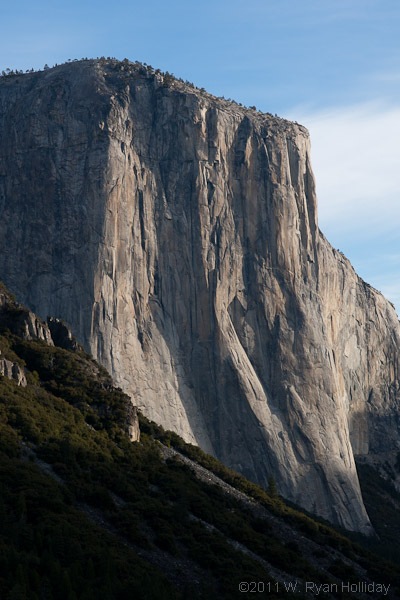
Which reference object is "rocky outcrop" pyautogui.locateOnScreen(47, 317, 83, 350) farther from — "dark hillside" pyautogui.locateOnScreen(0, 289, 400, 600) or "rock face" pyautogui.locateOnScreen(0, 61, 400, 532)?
"rock face" pyautogui.locateOnScreen(0, 61, 400, 532)

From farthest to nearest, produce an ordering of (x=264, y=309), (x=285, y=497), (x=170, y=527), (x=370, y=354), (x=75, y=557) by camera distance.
Result: (x=370, y=354)
(x=264, y=309)
(x=285, y=497)
(x=170, y=527)
(x=75, y=557)

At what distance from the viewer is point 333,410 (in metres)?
114

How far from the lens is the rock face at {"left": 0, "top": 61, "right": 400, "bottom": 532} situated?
332ft

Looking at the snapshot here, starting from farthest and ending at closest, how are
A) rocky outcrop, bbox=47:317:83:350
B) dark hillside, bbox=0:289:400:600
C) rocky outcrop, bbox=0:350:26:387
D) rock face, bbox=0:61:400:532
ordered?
rock face, bbox=0:61:400:532, rocky outcrop, bbox=47:317:83:350, rocky outcrop, bbox=0:350:26:387, dark hillside, bbox=0:289:400:600

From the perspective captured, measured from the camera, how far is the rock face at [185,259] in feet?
332

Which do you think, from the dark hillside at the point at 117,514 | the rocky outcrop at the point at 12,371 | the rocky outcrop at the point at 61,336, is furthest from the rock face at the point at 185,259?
the rocky outcrop at the point at 12,371

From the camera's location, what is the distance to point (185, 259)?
351 ft

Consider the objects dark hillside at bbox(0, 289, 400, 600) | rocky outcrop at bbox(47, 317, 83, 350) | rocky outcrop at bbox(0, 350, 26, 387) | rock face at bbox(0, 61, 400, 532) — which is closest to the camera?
dark hillside at bbox(0, 289, 400, 600)

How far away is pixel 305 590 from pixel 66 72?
65.4 meters

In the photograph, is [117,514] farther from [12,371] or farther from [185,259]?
[185,259]

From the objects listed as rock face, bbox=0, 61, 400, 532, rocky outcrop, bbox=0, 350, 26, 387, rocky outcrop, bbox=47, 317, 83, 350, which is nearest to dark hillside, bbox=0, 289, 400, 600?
rocky outcrop, bbox=0, 350, 26, 387

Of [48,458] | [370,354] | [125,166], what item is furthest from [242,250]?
[48,458]

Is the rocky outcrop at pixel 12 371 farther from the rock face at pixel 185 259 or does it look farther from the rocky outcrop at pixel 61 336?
the rock face at pixel 185 259

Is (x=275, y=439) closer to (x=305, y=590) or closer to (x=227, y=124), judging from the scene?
(x=227, y=124)
